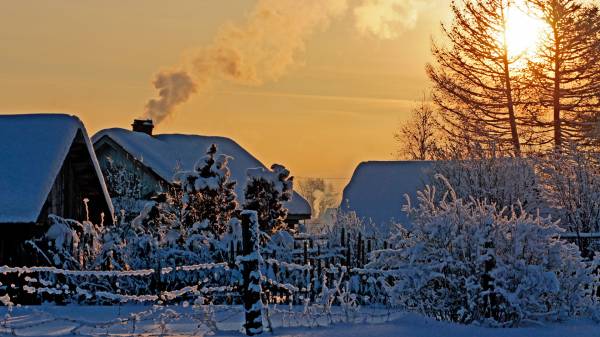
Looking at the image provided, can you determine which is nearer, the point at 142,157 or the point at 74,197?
the point at 74,197

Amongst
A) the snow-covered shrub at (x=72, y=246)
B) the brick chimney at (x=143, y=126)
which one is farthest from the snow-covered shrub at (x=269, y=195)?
the brick chimney at (x=143, y=126)

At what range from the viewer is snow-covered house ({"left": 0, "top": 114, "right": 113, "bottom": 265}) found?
758 inches

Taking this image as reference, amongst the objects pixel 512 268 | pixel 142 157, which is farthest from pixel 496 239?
pixel 142 157

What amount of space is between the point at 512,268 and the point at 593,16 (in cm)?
2900

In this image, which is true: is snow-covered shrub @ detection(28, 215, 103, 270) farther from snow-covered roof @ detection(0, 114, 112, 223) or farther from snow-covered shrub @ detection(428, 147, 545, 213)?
snow-covered shrub @ detection(428, 147, 545, 213)

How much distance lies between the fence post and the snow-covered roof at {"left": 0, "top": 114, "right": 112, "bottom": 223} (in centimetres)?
903

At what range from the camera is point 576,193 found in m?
23.1

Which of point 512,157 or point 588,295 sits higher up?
point 512,157

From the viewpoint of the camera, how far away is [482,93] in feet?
127

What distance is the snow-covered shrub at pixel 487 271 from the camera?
464 inches

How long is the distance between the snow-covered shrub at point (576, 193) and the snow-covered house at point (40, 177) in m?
11.5

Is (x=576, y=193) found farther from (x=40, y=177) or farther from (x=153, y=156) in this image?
(x=153, y=156)

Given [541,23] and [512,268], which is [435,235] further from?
[541,23]

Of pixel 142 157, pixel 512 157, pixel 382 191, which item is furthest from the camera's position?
pixel 382 191
